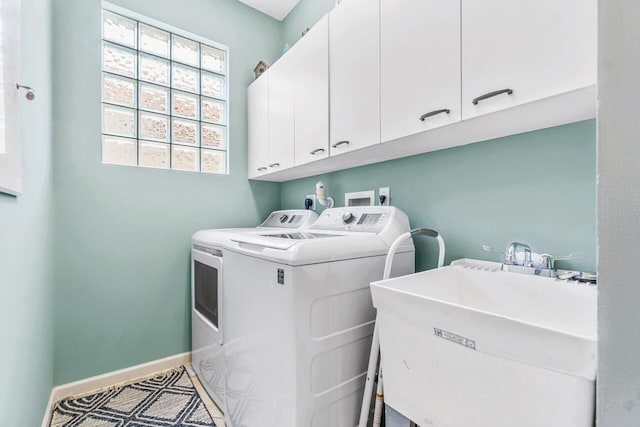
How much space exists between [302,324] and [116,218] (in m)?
1.65

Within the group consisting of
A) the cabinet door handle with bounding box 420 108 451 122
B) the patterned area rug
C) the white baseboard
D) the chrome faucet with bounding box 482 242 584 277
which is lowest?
the patterned area rug

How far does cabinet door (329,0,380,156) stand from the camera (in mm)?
1335

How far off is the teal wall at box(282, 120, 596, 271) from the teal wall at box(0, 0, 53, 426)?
165 centimetres

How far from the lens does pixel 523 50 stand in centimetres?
87

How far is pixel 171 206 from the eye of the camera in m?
2.14

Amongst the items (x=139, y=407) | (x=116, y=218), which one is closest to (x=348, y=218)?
(x=116, y=218)

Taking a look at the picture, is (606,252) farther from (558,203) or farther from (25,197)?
(25,197)

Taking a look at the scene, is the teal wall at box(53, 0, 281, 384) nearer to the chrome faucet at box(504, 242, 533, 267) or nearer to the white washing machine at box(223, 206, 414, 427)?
the white washing machine at box(223, 206, 414, 427)

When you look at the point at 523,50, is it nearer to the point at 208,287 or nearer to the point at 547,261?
the point at 547,261

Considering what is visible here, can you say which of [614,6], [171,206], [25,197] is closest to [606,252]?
[614,6]

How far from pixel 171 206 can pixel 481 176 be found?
205 cm

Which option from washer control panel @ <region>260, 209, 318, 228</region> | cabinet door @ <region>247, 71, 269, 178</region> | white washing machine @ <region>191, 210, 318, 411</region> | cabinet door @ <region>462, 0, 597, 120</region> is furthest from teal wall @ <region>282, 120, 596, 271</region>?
cabinet door @ <region>247, 71, 269, 178</region>

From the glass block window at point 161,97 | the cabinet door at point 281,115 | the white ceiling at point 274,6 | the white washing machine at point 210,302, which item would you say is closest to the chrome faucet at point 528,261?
the white washing machine at point 210,302

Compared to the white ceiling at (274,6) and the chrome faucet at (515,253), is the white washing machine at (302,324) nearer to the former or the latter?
the chrome faucet at (515,253)
